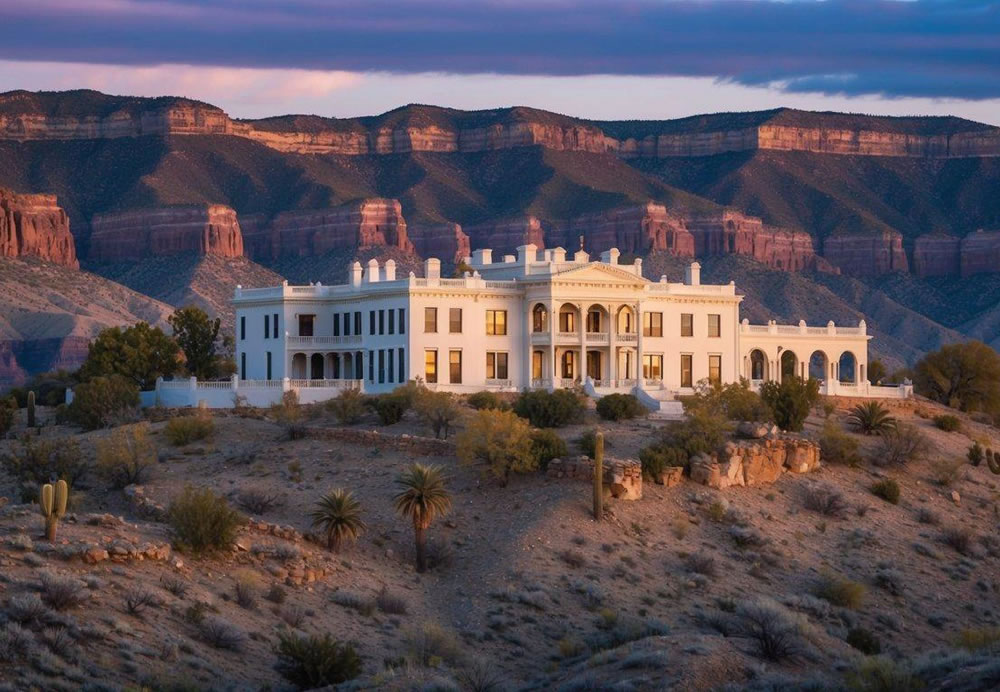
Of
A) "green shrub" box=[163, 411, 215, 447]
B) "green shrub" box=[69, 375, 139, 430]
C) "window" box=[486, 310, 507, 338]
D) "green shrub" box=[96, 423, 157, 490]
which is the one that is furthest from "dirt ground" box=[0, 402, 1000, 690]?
"window" box=[486, 310, 507, 338]

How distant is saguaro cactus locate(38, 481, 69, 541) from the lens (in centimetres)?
4841

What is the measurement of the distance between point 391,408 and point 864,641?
28268 mm

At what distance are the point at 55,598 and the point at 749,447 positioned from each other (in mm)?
30168

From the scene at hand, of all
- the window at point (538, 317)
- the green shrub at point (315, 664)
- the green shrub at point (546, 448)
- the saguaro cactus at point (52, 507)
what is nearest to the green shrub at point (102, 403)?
the window at point (538, 317)

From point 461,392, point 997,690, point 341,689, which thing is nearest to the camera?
point 997,690

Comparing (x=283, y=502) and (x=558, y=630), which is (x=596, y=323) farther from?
(x=558, y=630)

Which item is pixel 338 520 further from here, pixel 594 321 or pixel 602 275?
pixel 594 321

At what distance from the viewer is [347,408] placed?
78.2 m

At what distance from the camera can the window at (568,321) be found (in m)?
90.9

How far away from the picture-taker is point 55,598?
43406 mm

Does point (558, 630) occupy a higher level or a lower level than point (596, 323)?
lower

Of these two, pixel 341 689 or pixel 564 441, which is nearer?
pixel 341 689

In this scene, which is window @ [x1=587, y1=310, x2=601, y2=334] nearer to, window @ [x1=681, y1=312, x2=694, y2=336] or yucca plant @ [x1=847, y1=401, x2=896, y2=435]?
window @ [x1=681, y1=312, x2=694, y2=336]

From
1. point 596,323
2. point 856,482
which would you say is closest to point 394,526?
point 856,482
